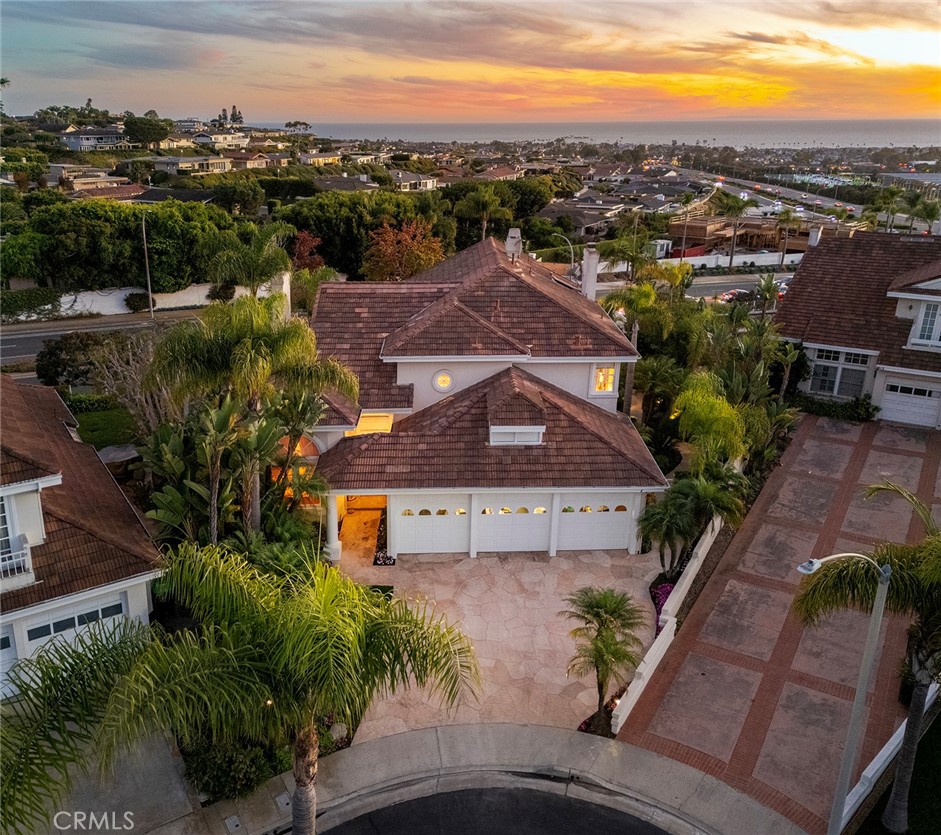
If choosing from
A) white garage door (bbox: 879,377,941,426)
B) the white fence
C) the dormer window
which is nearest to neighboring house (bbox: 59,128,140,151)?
the dormer window

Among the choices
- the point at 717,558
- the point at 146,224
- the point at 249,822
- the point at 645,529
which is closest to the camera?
the point at 249,822

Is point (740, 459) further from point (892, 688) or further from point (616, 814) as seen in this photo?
point (616, 814)

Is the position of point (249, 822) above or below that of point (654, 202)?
below

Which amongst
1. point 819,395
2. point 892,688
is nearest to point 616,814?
point 892,688

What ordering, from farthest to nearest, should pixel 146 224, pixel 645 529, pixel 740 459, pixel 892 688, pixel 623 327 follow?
pixel 146 224
pixel 623 327
pixel 740 459
pixel 645 529
pixel 892 688

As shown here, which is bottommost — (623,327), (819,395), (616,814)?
(616,814)

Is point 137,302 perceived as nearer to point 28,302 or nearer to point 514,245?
point 28,302

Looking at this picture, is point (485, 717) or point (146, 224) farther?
point (146, 224)
